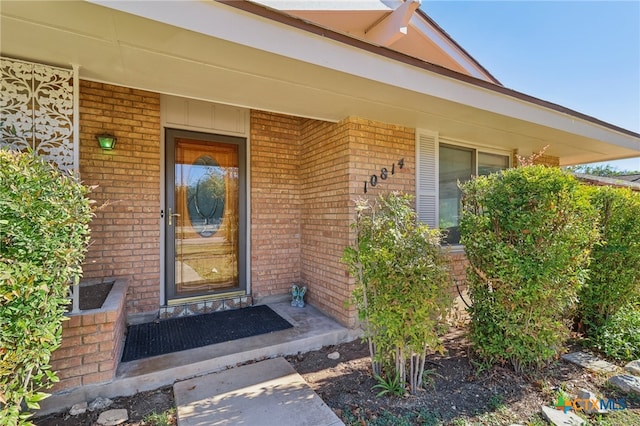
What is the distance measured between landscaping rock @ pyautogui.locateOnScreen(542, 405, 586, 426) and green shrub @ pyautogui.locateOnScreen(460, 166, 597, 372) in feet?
1.60

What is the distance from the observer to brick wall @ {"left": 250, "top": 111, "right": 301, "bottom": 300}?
4341mm

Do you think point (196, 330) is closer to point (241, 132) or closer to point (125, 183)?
point (125, 183)

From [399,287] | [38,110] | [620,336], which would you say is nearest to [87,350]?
[38,110]

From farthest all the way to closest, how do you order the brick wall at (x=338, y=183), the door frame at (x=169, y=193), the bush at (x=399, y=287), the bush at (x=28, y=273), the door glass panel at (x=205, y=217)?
the door glass panel at (x=205, y=217), the door frame at (x=169, y=193), the brick wall at (x=338, y=183), the bush at (x=399, y=287), the bush at (x=28, y=273)

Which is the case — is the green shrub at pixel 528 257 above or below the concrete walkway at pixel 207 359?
above

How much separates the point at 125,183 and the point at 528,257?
4.33m

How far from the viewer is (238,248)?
169 inches

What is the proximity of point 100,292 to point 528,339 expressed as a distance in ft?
13.8

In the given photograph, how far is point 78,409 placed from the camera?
7.27ft

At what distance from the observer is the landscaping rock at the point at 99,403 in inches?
88.4

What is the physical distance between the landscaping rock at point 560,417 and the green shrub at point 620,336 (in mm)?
1497

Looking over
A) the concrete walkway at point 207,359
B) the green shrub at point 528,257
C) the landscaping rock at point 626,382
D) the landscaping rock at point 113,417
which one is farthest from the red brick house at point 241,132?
the landscaping rock at point 626,382

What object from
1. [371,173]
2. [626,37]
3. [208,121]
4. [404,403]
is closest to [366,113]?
[371,173]

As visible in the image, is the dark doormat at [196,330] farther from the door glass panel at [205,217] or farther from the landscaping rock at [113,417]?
the landscaping rock at [113,417]
